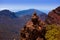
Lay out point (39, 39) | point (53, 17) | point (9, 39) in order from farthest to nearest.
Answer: point (9, 39), point (53, 17), point (39, 39)

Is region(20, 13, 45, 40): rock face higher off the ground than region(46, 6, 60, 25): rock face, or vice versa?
region(20, 13, 45, 40): rock face

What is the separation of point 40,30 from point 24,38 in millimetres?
2959

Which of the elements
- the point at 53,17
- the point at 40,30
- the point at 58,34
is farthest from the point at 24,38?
the point at 53,17

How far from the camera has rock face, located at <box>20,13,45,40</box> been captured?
108 ft

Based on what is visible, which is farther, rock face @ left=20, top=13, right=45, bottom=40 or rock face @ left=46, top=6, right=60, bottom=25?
rock face @ left=46, top=6, right=60, bottom=25

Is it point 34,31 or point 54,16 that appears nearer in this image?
point 34,31

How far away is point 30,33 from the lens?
33094 mm

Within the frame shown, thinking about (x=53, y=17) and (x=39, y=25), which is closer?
(x=39, y=25)

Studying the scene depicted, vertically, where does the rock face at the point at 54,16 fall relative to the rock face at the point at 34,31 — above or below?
below

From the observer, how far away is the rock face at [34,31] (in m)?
32.9

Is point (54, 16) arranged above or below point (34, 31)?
below

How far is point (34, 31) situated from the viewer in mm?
32812

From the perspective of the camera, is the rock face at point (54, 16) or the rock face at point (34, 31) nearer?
the rock face at point (34, 31)

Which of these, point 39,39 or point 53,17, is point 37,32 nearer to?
point 39,39
